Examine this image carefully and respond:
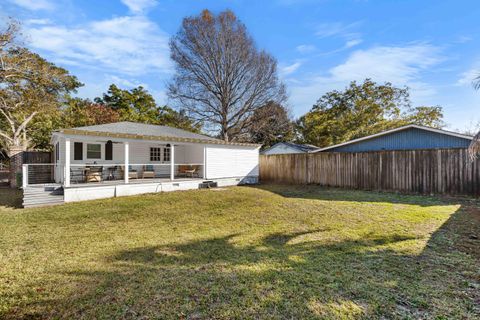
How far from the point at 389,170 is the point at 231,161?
8.76m

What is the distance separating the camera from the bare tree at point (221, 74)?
21.6 m

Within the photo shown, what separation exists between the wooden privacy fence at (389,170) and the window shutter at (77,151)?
11767 mm

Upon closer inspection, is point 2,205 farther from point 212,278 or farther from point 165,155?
point 212,278

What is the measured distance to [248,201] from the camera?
970cm

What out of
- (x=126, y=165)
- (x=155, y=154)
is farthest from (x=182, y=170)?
(x=126, y=165)

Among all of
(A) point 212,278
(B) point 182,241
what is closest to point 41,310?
(A) point 212,278

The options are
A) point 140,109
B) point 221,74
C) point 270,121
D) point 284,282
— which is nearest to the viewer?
point 284,282

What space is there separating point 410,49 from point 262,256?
53.7ft

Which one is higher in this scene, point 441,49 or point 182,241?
point 441,49

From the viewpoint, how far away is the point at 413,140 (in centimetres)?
1359

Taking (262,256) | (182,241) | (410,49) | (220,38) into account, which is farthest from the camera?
(220,38)

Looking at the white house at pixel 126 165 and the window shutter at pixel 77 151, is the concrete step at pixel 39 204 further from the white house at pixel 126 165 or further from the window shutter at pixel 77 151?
the window shutter at pixel 77 151

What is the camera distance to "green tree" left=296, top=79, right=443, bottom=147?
25.5 metres

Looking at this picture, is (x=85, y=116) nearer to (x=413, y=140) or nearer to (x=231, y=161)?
(x=231, y=161)
